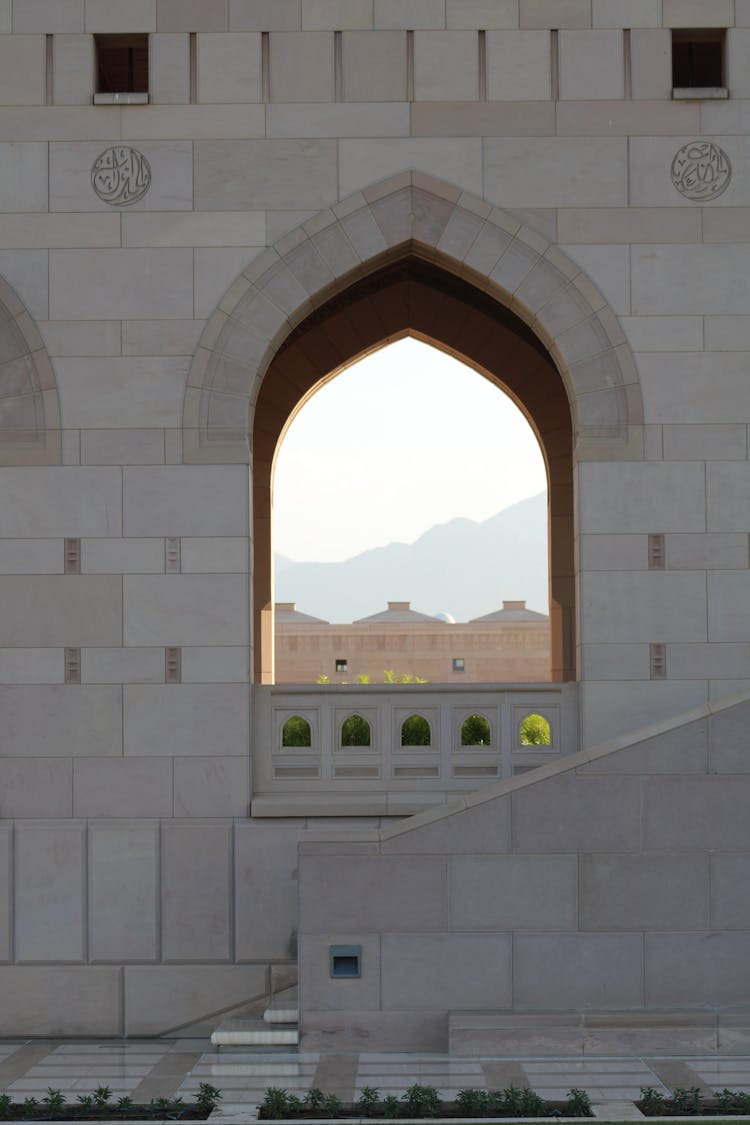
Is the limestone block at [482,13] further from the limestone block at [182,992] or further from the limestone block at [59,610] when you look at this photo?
the limestone block at [182,992]

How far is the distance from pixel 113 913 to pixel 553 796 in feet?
15.6

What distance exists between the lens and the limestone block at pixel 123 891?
47.9ft

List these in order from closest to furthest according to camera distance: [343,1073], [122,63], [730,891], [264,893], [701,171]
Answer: [343,1073]
[730,891]
[264,893]
[701,171]
[122,63]

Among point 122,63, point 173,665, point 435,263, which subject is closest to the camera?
point 173,665

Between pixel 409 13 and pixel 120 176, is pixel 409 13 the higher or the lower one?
the higher one

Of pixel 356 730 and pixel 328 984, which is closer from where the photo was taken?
pixel 328 984

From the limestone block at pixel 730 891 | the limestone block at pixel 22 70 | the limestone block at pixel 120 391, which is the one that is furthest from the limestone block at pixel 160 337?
the limestone block at pixel 730 891

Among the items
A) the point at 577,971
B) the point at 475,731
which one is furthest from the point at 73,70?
the point at 577,971

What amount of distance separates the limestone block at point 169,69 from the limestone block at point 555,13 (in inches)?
142

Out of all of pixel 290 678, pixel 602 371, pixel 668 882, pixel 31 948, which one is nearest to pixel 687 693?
pixel 668 882

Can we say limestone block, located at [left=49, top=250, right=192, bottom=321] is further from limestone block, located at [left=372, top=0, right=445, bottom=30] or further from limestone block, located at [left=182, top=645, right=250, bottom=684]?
limestone block, located at [left=182, top=645, right=250, bottom=684]

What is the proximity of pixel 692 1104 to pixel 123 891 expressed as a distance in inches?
248

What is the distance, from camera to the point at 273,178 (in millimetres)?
15188

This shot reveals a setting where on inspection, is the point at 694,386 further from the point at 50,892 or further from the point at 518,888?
the point at 50,892
